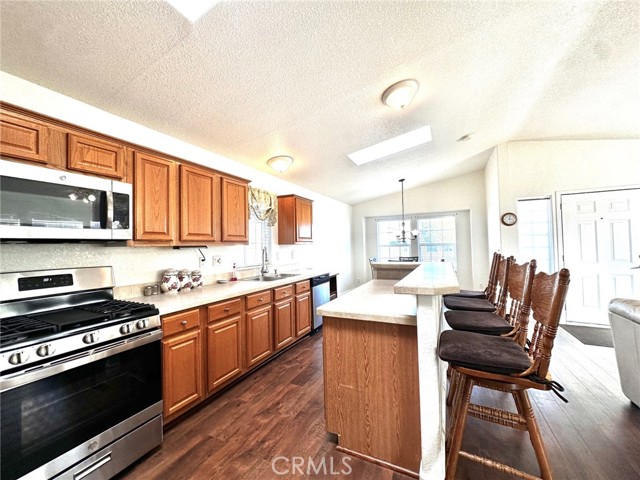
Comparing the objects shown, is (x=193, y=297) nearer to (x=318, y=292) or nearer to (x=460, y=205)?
(x=318, y=292)

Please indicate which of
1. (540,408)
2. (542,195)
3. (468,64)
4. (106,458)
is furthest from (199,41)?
(542,195)

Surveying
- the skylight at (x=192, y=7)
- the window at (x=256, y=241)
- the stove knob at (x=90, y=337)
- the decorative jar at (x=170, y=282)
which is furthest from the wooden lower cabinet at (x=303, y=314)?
the skylight at (x=192, y=7)

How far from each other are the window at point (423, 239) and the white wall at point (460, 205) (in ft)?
0.69

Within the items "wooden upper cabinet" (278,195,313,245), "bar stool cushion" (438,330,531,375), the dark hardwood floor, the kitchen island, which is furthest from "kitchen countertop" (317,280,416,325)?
"wooden upper cabinet" (278,195,313,245)

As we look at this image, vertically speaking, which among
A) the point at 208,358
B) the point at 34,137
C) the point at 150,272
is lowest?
the point at 208,358

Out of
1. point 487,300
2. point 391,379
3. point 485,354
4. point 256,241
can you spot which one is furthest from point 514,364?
point 256,241

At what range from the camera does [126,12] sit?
1.35 metres

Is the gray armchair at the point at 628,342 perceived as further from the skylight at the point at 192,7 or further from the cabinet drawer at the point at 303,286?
the skylight at the point at 192,7

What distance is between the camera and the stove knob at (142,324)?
62.4 inches

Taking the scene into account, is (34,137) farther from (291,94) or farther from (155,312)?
(291,94)

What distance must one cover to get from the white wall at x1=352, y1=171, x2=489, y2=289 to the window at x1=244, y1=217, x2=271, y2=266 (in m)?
3.85

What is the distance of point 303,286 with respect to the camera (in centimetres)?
351

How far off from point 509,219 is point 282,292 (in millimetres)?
4113

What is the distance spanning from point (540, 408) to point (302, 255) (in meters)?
3.55
